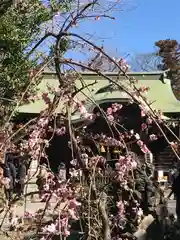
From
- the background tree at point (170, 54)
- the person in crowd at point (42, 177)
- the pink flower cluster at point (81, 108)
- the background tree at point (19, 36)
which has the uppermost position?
the background tree at point (170, 54)

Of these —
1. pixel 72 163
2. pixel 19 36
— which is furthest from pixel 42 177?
pixel 19 36

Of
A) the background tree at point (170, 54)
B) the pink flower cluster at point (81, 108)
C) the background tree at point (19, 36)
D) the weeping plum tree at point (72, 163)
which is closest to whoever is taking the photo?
the weeping plum tree at point (72, 163)

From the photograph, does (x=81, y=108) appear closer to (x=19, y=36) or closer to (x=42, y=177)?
(x=42, y=177)

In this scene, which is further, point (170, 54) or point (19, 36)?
point (170, 54)

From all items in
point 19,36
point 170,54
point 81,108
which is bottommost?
point 81,108

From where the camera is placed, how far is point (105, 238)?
446 centimetres

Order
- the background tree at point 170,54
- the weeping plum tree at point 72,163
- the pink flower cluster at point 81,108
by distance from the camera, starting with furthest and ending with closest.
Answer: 1. the background tree at point 170,54
2. the pink flower cluster at point 81,108
3. the weeping plum tree at point 72,163

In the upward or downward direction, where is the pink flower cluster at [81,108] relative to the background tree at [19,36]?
downward

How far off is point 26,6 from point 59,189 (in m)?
5.08

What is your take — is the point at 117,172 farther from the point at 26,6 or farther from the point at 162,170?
the point at 162,170

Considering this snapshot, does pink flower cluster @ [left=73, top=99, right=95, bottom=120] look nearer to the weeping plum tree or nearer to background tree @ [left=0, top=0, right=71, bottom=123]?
the weeping plum tree

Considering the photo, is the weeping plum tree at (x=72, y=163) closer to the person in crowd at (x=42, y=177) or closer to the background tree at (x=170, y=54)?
the person in crowd at (x=42, y=177)

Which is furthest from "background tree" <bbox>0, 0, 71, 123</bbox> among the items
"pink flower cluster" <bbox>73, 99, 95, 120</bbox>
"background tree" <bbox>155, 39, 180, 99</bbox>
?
"background tree" <bbox>155, 39, 180, 99</bbox>

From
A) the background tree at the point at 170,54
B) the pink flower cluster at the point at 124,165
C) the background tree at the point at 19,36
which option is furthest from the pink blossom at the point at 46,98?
the background tree at the point at 170,54
